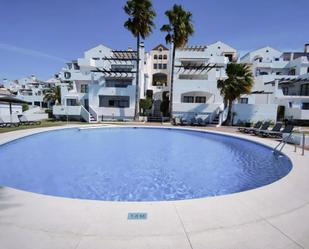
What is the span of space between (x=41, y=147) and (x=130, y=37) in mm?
20278

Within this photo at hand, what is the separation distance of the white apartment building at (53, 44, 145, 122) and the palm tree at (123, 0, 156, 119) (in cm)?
498

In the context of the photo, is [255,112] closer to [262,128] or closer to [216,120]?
[216,120]

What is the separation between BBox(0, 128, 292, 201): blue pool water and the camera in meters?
6.74

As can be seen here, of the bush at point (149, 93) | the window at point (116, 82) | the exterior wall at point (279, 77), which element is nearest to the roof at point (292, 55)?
the exterior wall at point (279, 77)

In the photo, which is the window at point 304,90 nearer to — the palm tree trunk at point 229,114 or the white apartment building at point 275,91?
the white apartment building at point 275,91

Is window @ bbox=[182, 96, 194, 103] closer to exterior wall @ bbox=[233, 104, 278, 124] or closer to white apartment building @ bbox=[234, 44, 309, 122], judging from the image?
exterior wall @ bbox=[233, 104, 278, 124]

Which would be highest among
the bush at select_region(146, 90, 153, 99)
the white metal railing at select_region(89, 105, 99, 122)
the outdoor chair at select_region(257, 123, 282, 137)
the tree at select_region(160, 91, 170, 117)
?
the bush at select_region(146, 90, 153, 99)

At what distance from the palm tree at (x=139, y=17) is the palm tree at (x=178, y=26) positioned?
2201 millimetres

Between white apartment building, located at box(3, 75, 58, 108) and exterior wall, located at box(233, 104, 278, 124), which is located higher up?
white apartment building, located at box(3, 75, 58, 108)

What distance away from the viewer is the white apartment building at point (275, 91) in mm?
25312

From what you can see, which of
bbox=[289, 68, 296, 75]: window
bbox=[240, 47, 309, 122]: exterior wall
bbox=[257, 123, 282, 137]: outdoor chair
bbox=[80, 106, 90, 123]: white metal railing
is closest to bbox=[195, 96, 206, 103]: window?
bbox=[240, 47, 309, 122]: exterior wall

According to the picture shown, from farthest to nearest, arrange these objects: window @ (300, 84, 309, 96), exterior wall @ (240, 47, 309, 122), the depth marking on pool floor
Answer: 1. window @ (300, 84, 309, 96)
2. exterior wall @ (240, 47, 309, 122)
3. the depth marking on pool floor

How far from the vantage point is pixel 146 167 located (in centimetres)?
938

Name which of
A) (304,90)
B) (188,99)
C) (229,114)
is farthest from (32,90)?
(304,90)
